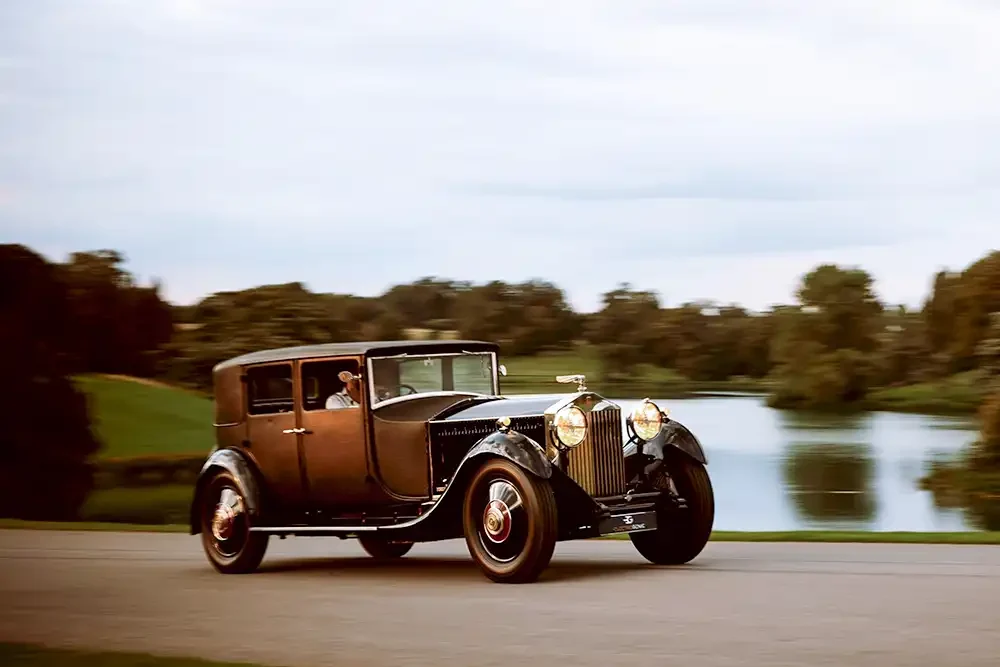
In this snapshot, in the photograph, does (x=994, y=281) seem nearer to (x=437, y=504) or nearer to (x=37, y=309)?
(x=37, y=309)

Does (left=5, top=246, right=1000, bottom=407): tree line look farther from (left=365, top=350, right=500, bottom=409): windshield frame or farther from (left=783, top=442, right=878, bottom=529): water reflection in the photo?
(left=365, top=350, right=500, bottom=409): windshield frame

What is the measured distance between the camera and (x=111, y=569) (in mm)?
11867

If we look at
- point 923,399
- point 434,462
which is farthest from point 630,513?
point 923,399

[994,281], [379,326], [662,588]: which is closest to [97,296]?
[379,326]

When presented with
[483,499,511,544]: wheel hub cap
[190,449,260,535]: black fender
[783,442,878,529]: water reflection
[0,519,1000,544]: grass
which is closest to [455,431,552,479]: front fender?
[483,499,511,544]: wheel hub cap

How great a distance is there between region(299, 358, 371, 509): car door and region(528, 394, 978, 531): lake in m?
2.62

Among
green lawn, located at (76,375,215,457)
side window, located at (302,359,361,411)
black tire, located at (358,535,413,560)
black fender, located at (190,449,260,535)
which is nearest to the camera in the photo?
side window, located at (302,359,361,411)

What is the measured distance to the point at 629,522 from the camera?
10039 mm

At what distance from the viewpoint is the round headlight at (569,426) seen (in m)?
10.0

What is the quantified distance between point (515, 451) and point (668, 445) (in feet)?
5.51

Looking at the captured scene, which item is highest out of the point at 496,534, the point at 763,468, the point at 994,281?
the point at 994,281

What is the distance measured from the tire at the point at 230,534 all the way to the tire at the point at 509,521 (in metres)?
2.44

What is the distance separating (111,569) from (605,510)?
15.1ft

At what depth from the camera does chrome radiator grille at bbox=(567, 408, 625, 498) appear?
1025cm
